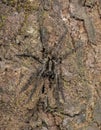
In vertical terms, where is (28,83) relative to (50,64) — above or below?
below

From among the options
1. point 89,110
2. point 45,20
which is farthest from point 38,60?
point 89,110

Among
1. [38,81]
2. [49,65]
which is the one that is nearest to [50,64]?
[49,65]

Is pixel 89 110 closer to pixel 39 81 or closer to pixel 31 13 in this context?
pixel 39 81

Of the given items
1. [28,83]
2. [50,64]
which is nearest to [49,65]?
[50,64]

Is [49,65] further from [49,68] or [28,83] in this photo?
[28,83]

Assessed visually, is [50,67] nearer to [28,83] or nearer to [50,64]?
[50,64]
